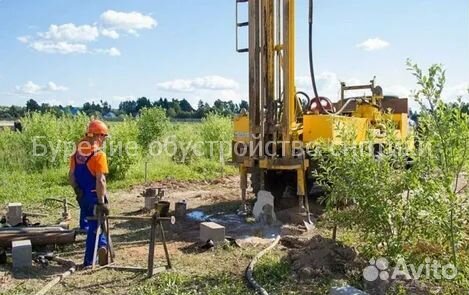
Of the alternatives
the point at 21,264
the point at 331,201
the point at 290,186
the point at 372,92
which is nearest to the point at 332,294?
the point at 331,201

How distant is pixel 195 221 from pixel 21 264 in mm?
3487

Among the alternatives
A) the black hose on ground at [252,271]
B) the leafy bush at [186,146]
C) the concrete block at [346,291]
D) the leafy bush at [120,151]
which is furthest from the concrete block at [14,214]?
the leafy bush at [186,146]

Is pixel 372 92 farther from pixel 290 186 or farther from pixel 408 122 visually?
pixel 290 186

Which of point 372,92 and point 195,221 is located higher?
point 372,92

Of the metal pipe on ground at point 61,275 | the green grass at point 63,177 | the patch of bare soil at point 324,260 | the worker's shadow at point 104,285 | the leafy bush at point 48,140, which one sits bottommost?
the worker's shadow at point 104,285

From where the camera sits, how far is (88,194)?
21.9ft

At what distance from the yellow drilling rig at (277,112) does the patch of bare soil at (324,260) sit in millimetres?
2362

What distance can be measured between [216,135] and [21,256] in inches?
609

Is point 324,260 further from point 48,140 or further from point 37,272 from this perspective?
point 48,140

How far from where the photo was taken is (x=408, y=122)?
1168 cm

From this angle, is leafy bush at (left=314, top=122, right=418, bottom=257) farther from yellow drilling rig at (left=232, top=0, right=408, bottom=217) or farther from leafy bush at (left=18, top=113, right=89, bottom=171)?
leafy bush at (left=18, top=113, right=89, bottom=171)

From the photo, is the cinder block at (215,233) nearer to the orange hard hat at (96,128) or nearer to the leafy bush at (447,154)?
the orange hard hat at (96,128)

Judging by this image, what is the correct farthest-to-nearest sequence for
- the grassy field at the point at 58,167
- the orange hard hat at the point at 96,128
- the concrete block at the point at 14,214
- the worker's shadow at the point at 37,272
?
the grassy field at the point at 58,167 → the concrete block at the point at 14,214 → the orange hard hat at the point at 96,128 → the worker's shadow at the point at 37,272

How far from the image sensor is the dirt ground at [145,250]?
5.89 m
